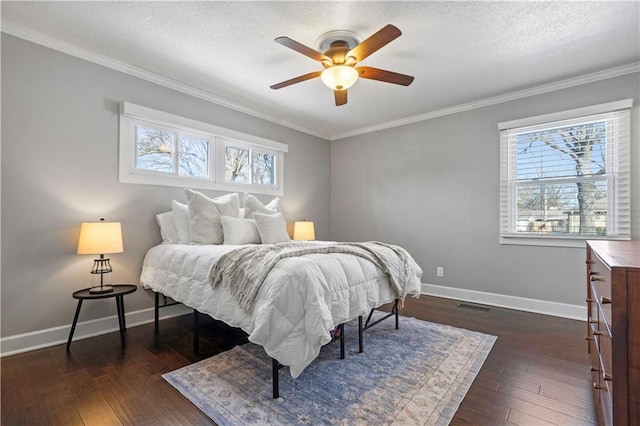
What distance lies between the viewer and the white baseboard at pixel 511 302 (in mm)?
3217

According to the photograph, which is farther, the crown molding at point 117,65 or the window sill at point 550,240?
the window sill at point 550,240

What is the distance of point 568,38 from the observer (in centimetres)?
251

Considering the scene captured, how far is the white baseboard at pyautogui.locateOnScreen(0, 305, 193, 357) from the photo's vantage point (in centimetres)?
234

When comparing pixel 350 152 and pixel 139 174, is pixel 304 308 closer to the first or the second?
pixel 139 174

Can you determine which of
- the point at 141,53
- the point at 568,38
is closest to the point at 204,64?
the point at 141,53

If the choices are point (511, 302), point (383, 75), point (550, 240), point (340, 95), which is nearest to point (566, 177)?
point (550, 240)

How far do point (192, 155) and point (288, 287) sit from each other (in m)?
2.53

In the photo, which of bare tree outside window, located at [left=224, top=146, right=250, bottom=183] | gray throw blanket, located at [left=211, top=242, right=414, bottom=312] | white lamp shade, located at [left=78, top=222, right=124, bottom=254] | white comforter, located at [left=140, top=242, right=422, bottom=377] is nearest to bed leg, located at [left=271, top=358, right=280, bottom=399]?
white comforter, located at [left=140, top=242, right=422, bottom=377]

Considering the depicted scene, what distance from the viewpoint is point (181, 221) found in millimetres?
3094

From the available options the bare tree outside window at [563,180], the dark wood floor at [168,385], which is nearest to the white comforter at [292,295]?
the dark wood floor at [168,385]

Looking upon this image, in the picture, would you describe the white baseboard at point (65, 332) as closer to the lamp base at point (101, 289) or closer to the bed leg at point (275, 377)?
the lamp base at point (101, 289)

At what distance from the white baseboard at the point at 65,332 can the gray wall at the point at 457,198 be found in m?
3.24

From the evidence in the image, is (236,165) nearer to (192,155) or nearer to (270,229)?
(192,155)

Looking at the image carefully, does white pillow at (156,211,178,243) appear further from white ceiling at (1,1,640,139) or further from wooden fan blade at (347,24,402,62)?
wooden fan blade at (347,24,402,62)
